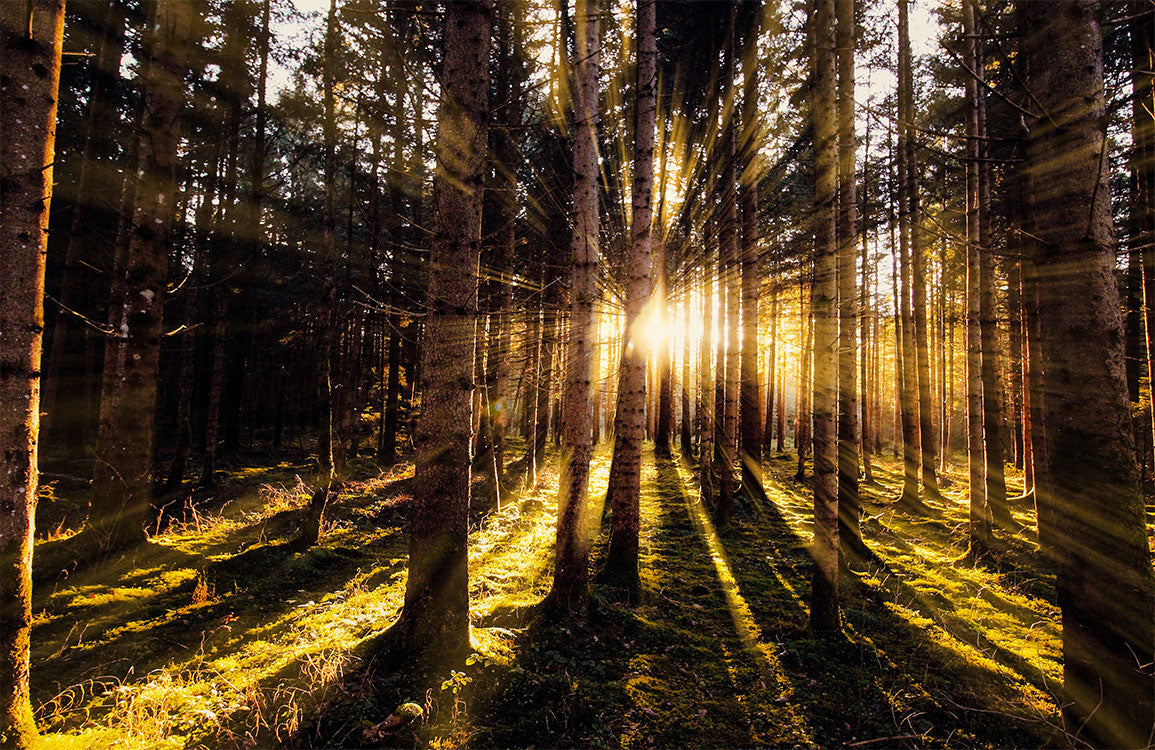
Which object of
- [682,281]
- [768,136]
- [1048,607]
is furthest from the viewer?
[682,281]

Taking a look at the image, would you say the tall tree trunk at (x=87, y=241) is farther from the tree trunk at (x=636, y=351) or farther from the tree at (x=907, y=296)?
the tree at (x=907, y=296)

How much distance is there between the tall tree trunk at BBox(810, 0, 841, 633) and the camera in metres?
5.02

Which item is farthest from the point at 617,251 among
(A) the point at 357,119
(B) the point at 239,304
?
(B) the point at 239,304

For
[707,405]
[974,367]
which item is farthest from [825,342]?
[707,405]

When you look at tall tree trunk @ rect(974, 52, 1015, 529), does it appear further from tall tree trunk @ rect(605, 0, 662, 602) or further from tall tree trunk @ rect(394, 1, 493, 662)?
tall tree trunk @ rect(394, 1, 493, 662)

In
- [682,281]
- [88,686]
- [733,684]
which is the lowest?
[733,684]

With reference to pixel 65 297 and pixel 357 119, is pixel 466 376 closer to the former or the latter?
pixel 357 119

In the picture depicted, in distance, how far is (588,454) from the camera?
19.1ft

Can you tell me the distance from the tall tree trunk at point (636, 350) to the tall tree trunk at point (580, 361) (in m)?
0.72

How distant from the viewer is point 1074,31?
9.80 feet

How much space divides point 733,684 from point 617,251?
14294 mm

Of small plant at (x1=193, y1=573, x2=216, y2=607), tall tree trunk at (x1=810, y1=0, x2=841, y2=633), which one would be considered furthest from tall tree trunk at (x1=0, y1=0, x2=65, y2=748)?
tall tree trunk at (x1=810, y1=0, x2=841, y2=633)

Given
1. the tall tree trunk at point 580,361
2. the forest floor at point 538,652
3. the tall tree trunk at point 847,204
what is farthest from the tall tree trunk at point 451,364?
the tall tree trunk at point 847,204

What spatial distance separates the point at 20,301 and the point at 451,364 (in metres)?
2.80
